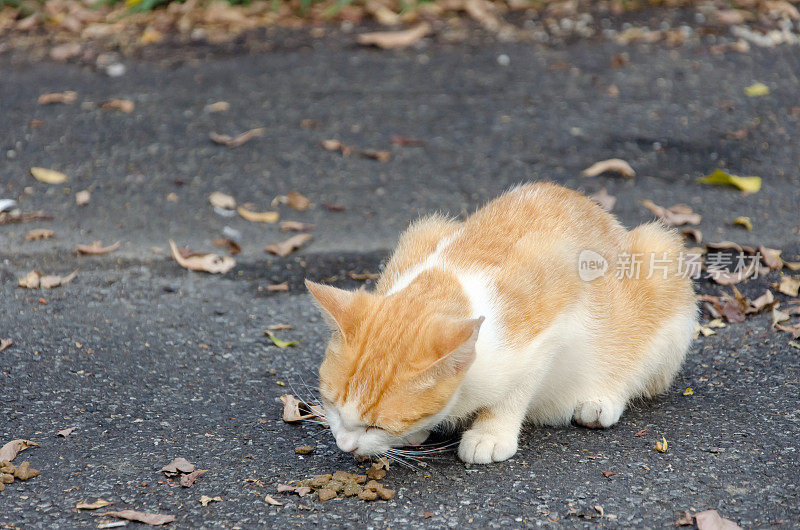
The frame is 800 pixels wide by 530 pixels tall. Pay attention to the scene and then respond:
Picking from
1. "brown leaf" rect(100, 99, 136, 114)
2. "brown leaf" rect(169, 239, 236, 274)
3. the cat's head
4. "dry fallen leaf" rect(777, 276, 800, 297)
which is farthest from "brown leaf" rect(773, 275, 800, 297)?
"brown leaf" rect(100, 99, 136, 114)

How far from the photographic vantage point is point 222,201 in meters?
5.99

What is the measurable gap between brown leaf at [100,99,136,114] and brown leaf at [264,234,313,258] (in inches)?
91.9

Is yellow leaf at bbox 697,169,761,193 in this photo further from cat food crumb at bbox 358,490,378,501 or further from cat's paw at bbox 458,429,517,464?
cat food crumb at bbox 358,490,378,501

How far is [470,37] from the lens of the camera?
8094mm

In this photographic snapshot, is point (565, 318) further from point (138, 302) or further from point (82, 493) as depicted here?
point (138, 302)

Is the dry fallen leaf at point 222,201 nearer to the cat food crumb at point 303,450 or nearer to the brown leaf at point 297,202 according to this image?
the brown leaf at point 297,202

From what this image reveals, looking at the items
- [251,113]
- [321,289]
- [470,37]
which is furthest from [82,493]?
[470,37]

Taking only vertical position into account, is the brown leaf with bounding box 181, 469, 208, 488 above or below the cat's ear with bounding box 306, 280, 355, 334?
below

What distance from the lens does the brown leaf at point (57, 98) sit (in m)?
7.05

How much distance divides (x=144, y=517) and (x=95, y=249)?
278 cm

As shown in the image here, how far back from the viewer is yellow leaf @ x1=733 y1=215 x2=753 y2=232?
18.1 ft

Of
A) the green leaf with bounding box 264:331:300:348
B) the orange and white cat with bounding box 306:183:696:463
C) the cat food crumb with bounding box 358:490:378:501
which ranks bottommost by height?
the green leaf with bounding box 264:331:300:348

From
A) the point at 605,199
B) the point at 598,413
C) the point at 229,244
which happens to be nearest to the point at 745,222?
the point at 605,199

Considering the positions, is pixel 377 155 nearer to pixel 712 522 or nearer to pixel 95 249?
pixel 95 249
